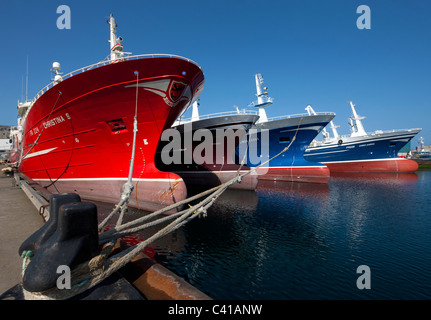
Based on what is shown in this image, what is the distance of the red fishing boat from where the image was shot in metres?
9.12

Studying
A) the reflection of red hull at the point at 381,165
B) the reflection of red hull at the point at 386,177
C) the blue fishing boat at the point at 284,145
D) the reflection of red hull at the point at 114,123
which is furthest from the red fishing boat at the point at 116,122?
→ the reflection of red hull at the point at 381,165

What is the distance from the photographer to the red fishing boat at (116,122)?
912cm

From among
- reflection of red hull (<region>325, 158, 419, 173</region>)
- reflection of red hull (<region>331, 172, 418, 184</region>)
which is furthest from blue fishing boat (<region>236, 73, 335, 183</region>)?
reflection of red hull (<region>325, 158, 419, 173</region>)

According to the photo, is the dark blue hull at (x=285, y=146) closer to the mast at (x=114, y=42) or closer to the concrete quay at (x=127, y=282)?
the mast at (x=114, y=42)

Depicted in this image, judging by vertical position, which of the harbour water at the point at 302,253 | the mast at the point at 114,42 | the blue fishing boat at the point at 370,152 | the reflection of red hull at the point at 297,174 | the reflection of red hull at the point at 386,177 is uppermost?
the mast at the point at 114,42

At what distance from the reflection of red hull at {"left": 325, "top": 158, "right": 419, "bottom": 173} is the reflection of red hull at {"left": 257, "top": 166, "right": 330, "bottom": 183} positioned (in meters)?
16.6

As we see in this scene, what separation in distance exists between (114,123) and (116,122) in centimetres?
13

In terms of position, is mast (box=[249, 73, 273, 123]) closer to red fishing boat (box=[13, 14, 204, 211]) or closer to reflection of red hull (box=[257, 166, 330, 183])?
reflection of red hull (box=[257, 166, 330, 183])

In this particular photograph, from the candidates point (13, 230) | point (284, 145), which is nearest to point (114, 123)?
point (13, 230)

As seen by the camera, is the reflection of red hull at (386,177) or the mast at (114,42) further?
the reflection of red hull at (386,177)

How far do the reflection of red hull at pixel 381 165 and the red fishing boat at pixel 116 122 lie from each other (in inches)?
1442
